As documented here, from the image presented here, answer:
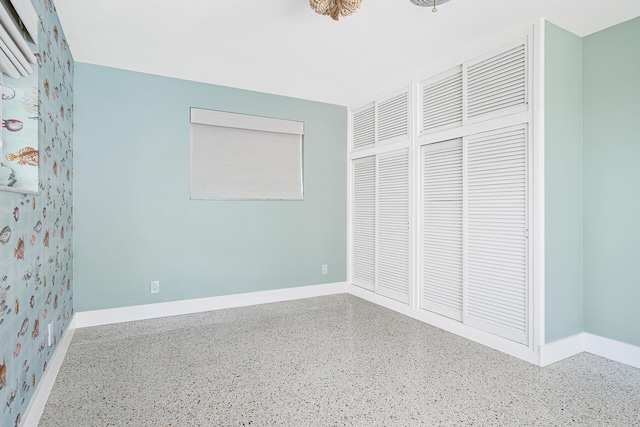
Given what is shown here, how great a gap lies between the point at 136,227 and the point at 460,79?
3.40m

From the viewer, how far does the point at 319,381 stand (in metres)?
2.22

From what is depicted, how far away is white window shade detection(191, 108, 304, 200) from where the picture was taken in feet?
12.3

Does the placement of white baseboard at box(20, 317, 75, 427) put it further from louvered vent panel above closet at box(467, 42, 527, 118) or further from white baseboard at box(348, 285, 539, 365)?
louvered vent panel above closet at box(467, 42, 527, 118)

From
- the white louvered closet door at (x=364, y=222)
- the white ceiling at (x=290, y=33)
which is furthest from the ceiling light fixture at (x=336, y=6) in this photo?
the white louvered closet door at (x=364, y=222)

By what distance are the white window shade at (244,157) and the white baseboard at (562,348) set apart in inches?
Result: 115

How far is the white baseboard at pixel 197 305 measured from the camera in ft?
10.8

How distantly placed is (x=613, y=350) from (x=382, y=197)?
7.86ft

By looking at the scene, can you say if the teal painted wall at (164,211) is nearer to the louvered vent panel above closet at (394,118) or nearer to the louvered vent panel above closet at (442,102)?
the louvered vent panel above closet at (394,118)

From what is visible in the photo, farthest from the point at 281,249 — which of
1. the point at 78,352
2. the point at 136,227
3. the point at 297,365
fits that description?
the point at 78,352

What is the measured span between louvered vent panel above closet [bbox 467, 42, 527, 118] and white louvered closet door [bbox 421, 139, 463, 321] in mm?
373

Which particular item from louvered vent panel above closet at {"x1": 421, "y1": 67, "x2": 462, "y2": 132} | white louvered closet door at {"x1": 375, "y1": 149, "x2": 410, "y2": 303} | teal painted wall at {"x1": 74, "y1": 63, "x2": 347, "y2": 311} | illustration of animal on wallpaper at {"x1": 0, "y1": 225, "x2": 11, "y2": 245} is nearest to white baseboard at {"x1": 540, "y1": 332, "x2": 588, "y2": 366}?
white louvered closet door at {"x1": 375, "y1": 149, "x2": 410, "y2": 303}

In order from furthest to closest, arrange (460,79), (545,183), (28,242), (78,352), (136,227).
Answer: (136,227), (460,79), (78,352), (545,183), (28,242)

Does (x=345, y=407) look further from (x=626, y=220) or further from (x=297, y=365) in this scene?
(x=626, y=220)

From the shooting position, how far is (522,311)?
2549 mm
